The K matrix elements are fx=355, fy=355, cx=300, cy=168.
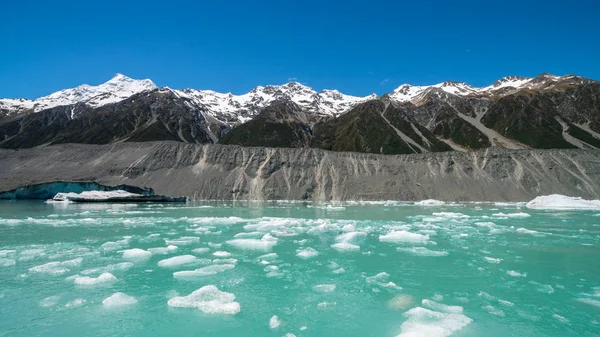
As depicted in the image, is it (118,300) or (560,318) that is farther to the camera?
(118,300)

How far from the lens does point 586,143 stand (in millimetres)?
122125

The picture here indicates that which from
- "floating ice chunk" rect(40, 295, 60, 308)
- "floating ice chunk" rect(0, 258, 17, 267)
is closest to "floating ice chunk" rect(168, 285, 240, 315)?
"floating ice chunk" rect(40, 295, 60, 308)

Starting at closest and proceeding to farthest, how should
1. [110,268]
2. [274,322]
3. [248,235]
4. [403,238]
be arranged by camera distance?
[274,322]
[110,268]
[403,238]
[248,235]

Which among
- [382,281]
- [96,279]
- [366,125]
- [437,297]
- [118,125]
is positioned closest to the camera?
[437,297]

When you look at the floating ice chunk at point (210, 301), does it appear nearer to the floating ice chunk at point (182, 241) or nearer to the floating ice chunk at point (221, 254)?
the floating ice chunk at point (221, 254)

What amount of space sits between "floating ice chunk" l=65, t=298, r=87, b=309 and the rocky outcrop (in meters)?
46.3

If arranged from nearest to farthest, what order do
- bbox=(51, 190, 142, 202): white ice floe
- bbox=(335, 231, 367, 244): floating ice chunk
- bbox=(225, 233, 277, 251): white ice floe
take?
bbox=(225, 233, 277, 251): white ice floe < bbox=(335, 231, 367, 244): floating ice chunk < bbox=(51, 190, 142, 202): white ice floe

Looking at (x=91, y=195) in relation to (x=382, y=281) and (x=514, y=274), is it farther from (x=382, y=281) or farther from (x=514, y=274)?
(x=514, y=274)

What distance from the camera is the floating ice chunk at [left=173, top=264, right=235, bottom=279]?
9161 mm

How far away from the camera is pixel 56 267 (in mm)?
9883

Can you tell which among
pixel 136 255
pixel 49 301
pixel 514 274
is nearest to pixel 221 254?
pixel 136 255

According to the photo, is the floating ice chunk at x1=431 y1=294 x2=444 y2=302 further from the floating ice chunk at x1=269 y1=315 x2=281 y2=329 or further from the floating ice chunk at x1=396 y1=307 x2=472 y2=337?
the floating ice chunk at x1=269 y1=315 x2=281 y2=329

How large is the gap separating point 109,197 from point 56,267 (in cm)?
3894

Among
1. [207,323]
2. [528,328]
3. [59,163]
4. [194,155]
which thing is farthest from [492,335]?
[59,163]
